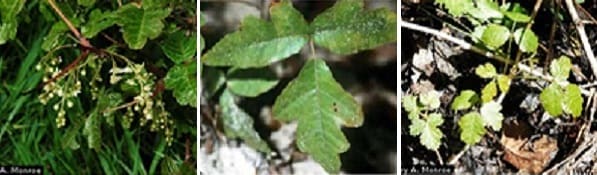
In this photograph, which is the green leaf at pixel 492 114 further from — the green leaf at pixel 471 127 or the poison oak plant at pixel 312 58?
the poison oak plant at pixel 312 58

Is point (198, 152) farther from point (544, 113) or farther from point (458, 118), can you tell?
point (544, 113)

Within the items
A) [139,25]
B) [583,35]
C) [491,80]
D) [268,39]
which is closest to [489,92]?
[491,80]

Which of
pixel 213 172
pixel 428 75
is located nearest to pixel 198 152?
pixel 213 172

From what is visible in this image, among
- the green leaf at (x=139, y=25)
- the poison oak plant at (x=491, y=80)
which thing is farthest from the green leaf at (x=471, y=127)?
the green leaf at (x=139, y=25)

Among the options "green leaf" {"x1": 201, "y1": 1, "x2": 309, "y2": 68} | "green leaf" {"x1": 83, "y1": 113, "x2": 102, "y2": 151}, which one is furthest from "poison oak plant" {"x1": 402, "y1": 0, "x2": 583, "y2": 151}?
"green leaf" {"x1": 83, "y1": 113, "x2": 102, "y2": 151}

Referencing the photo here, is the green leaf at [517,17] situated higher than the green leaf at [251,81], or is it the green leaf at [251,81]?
the green leaf at [517,17]

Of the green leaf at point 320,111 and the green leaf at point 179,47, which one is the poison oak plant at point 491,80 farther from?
the green leaf at point 179,47

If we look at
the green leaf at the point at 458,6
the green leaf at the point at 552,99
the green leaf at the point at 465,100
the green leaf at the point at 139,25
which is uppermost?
the green leaf at the point at 458,6
